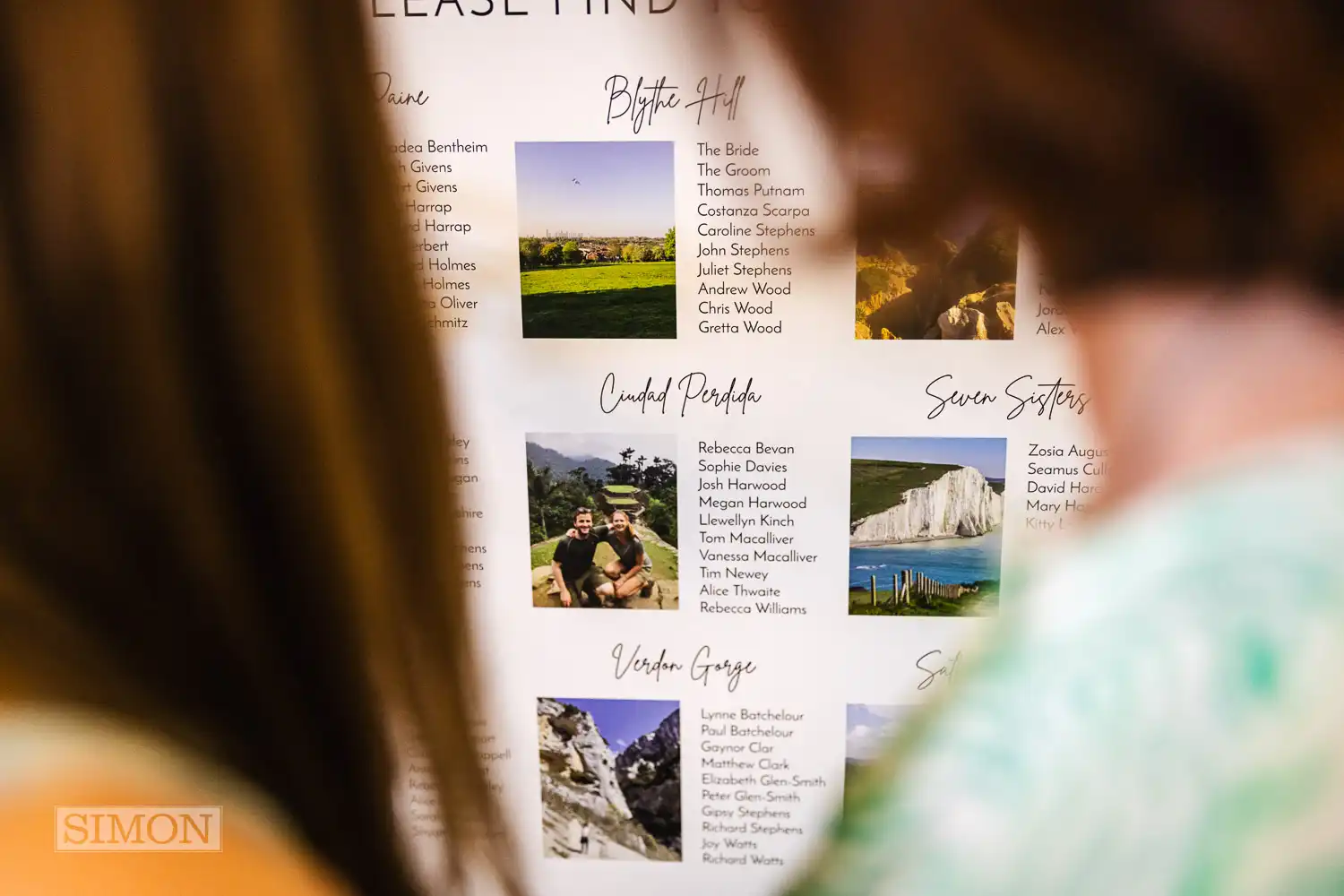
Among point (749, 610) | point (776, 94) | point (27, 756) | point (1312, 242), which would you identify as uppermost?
point (776, 94)

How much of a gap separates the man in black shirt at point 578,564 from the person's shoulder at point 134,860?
461 millimetres

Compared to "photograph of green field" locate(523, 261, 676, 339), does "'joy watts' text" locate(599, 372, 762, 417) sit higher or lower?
lower

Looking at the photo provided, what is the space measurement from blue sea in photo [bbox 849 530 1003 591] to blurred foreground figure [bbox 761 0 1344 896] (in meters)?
0.46

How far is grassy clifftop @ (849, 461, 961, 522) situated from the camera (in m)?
0.67

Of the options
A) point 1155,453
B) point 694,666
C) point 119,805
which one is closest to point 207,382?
point 119,805

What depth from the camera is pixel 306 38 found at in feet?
0.75

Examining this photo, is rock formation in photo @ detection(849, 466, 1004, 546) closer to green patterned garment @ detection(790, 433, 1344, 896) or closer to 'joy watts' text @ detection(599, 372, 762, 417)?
'joy watts' text @ detection(599, 372, 762, 417)

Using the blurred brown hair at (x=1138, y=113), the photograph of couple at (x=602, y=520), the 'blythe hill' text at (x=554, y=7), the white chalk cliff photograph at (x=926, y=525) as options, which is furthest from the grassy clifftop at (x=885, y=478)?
the blurred brown hair at (x=1138, y=113)

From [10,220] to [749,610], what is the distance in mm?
571

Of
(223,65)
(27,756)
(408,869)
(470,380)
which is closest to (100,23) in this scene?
(223,65)

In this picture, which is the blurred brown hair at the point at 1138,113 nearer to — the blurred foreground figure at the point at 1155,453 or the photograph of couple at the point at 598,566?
the blurred foreground figure at the point at 1155,453

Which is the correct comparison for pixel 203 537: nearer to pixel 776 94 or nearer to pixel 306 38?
pixel 306 38

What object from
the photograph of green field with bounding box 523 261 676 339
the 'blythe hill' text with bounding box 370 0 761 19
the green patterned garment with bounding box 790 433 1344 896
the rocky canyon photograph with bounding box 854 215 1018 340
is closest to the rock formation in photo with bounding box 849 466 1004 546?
the rocky canyon photograph with bounding box 854 215 1018 340

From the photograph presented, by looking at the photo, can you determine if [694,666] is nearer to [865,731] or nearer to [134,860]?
[865,731]
